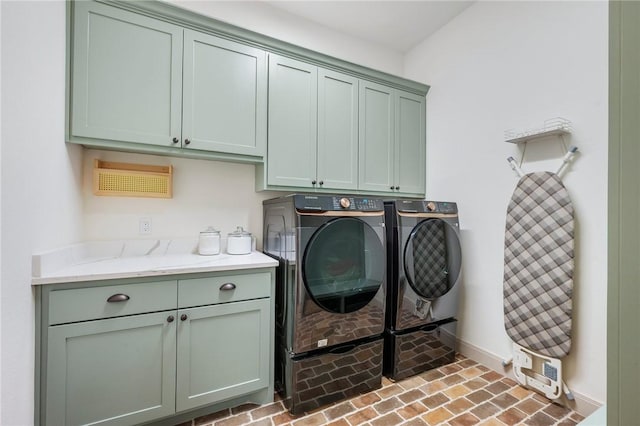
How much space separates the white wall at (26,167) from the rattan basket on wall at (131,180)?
11.1 inches

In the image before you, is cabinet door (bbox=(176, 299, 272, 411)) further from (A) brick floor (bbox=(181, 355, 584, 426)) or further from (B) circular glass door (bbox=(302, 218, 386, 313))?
(B) circular glass door (bbox=(302, 218, 386, 313))

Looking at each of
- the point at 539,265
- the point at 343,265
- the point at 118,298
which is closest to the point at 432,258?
the point at 539,265

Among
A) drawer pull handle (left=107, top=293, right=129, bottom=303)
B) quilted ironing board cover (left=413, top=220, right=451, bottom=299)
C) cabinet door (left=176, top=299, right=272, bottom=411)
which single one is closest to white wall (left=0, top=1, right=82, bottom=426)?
drawer pull handle (left=107, top=293, right=129, bottom=303)

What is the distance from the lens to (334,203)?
177cm

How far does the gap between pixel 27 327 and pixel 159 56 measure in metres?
1.54

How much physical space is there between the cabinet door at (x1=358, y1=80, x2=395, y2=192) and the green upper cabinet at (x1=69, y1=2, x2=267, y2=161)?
87 cm

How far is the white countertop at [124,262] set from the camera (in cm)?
129

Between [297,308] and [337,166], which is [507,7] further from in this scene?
[297,308]

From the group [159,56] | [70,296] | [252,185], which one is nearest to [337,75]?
[252,185]

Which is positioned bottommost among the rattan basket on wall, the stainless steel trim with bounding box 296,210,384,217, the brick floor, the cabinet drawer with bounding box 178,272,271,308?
the brick floor

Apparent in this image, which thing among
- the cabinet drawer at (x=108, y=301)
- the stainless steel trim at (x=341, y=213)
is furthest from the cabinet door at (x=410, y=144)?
the cabinet drawer at (x=108, y=301)

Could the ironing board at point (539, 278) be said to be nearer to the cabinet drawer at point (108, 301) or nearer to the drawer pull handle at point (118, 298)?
the cabinet drawer at point (108, 301)

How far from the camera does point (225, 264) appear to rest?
1.61 m

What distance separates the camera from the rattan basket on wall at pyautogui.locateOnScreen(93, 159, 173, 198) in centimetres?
A: 181
